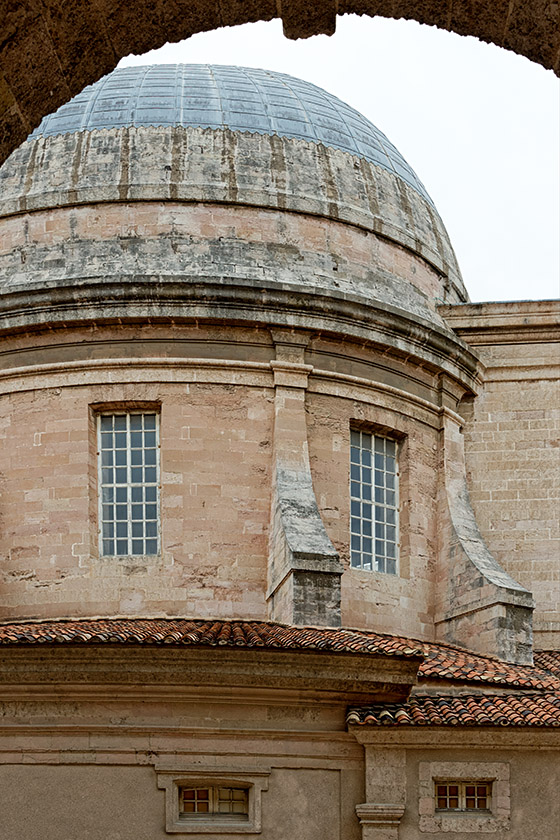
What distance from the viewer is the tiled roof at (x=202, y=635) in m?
17.1

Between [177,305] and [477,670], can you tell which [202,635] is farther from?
[177,305]

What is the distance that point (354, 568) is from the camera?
21922 mm

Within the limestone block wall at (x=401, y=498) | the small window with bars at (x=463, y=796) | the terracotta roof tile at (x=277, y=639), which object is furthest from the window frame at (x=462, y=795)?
the limestone block wall at (x=401, y=498)

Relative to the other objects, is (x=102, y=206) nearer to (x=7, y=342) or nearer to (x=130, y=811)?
(x=7, y=342)

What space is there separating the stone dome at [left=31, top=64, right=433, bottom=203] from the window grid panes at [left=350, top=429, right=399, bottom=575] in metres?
5.36

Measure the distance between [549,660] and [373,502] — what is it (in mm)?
3485

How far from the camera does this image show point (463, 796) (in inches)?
706

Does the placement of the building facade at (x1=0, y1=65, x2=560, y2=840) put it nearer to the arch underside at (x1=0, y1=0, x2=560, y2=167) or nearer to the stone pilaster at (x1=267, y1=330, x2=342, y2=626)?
the stone pilaster at (x1=267, y1=330, x2=342, y2=626)

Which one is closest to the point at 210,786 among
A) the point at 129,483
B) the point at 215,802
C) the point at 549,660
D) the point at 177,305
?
the point at 215,802

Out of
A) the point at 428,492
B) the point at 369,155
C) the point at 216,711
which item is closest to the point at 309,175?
the point at 369,155

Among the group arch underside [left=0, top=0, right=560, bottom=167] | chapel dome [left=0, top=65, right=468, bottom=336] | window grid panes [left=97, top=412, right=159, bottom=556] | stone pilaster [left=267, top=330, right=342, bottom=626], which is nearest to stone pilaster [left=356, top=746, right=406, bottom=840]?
stone pilaster [left=267, top=330, right=342, bottom=626]

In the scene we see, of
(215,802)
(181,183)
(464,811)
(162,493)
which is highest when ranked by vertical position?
(181,183)

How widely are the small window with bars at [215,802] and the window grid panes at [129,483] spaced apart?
4674 mm

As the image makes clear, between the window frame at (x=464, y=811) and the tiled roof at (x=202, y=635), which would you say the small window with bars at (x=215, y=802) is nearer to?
the tiled roof at (x=202, y=635)
